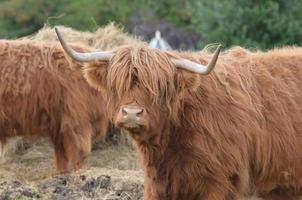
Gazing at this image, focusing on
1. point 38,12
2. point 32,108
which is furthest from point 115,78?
point 38,12

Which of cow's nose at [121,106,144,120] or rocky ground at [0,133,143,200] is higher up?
cow's nose at [121,106,144,120]

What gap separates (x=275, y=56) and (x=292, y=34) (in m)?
10.1

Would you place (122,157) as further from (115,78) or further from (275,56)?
(115,78)

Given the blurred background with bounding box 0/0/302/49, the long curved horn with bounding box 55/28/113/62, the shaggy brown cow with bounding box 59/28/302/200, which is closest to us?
the shaggy brown cow with bounding box 59/28/302/200

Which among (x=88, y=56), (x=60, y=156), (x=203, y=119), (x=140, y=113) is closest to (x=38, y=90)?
(x=60, y=156)

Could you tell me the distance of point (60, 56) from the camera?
9.23m

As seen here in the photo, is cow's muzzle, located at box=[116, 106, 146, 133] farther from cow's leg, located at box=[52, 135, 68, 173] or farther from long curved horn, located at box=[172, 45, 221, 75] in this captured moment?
cow's leg, located at box=[52, 135, 68, 173]

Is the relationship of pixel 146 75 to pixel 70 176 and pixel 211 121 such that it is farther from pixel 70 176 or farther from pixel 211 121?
pixel 70 176

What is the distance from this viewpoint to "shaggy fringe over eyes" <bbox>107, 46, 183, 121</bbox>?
5527 mm

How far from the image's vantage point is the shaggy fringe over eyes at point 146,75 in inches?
218

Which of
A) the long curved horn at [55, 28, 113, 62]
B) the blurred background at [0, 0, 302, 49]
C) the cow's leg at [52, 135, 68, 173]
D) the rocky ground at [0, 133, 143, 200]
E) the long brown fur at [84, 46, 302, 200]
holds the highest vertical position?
the blurred background at [0, 0, 302, 49]

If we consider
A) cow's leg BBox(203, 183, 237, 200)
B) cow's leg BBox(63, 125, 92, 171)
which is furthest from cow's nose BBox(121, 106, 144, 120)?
cow's leg BBox(63, 125, 92, 171)

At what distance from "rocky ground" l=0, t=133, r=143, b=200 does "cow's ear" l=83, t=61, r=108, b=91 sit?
1.55 m

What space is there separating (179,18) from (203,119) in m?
23.8
